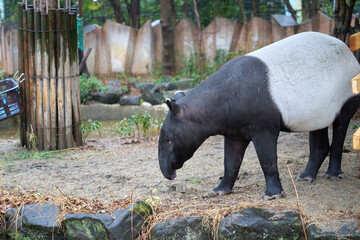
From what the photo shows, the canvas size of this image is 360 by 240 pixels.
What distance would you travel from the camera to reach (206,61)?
14719 mm

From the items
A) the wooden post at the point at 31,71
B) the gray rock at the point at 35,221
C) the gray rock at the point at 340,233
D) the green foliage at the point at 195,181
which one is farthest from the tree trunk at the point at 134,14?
the gray rock at the point at 340,233

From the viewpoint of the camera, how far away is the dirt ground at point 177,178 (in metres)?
4.98

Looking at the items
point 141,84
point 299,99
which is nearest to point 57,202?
point 299,99

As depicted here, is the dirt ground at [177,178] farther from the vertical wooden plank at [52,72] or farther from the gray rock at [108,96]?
the gray rock at [108,96]

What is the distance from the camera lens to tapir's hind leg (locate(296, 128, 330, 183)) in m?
5.63

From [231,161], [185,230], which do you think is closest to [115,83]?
[231,161]

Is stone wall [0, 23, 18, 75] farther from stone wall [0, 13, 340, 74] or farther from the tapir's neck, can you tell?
the tapir's neck

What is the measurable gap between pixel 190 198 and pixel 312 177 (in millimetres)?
1361

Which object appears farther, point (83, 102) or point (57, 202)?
point (83, 102)

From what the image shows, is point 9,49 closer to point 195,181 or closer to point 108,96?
point 108,96

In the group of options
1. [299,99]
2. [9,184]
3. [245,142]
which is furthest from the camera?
[9,184]

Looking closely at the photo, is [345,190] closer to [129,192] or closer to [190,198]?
[190,198]

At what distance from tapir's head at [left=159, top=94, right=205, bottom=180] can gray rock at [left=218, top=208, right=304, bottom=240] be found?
984mm

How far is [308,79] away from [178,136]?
1.35m
